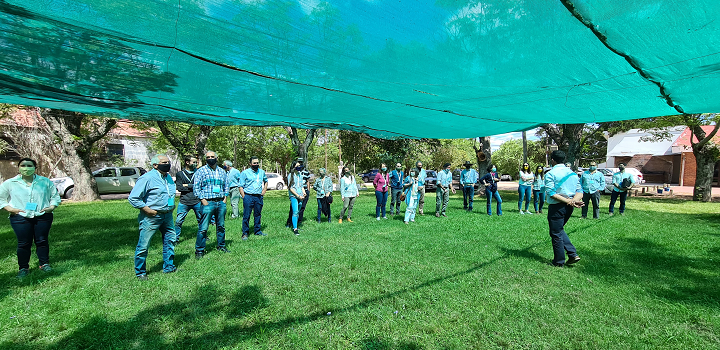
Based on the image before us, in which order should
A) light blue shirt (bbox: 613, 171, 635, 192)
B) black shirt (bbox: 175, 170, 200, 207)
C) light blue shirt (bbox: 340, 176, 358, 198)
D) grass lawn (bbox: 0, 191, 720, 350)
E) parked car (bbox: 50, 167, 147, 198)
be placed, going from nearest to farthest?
grass lawn (bbox: 0, 191, 720, 350) → black shirt (bbox: 175, 170, 200, 207) → light blue shirt (bbox: 340, 176, 358, 198) → light blue shirt (bbox: 613, 171, 635, 192) → parked car (bbox: 50, 167, 147, 198)

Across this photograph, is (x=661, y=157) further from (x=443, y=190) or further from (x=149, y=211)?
(x=149, y=211)

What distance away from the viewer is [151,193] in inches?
167

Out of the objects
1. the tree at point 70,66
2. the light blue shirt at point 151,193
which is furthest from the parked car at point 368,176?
the tree at point 70,66

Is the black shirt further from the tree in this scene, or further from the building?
the building

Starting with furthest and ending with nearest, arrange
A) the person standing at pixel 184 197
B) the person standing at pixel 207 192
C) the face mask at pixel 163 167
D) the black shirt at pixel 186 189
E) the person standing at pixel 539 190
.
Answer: the person standing at pixel 539 190, the black shirt at pixel 186 189, the person standing at pixel 184 197, the person standing at pixel 207 192, the face mask at pixel 163 167

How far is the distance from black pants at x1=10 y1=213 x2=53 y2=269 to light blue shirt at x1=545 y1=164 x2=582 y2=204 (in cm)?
730

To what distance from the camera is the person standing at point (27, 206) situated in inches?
168

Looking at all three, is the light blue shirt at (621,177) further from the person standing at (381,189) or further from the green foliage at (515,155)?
the green foliage at (515,155)

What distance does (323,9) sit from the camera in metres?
2.08

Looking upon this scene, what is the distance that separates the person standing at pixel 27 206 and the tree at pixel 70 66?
158 cm

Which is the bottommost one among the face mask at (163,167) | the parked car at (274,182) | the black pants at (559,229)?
the parked car at (274,182)

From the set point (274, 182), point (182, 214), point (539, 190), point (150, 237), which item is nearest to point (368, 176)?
point (274, 182)

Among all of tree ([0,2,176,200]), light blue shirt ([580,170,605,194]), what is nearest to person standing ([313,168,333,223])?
tree ([0,2,176,200])

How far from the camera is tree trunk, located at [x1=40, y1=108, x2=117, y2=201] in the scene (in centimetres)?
1479
